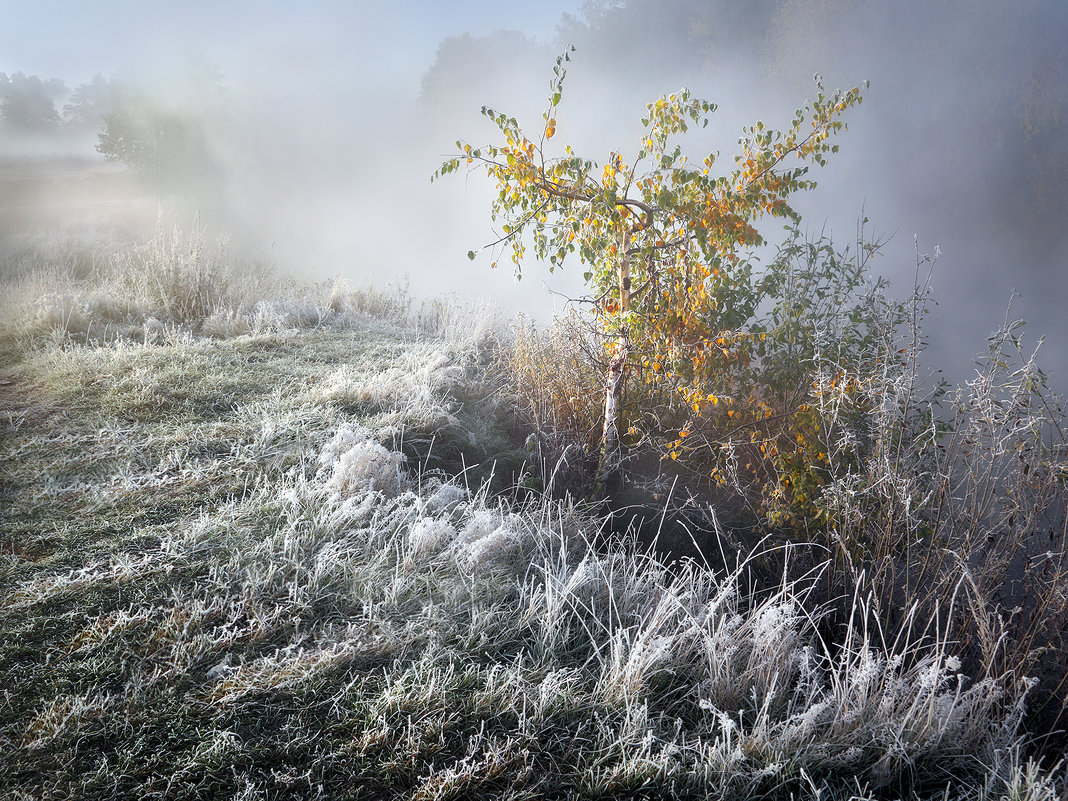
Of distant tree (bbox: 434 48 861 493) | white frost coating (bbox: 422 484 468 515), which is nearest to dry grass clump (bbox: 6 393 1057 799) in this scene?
white frost coating (bbox: 422 484 468 515)

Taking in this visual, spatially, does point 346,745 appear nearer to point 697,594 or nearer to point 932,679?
point 697,594

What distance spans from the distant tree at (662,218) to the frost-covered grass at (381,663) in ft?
3.95

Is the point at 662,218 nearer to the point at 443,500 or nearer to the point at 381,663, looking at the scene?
the point at 443,500

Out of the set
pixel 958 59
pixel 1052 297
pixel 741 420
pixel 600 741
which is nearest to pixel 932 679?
pixel 600 741

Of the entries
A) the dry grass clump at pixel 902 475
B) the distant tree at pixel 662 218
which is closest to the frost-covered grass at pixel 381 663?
the dry grass clump at pixel 902 475

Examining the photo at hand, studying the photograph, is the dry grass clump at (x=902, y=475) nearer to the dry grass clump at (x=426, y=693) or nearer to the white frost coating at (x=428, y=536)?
the dry grass clump at (x=426, y=693)

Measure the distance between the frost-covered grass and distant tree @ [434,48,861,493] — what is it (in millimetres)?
1205

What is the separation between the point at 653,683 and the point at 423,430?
2.09 metres

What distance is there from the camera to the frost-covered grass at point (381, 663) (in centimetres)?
120

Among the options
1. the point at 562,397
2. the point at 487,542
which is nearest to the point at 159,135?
the point at 562,397

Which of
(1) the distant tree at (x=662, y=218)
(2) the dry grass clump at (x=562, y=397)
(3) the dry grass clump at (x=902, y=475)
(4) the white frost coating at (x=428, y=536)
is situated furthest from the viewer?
(2) the dry grass clump at (x=562, y=397)

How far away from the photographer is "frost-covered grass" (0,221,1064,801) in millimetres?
1202

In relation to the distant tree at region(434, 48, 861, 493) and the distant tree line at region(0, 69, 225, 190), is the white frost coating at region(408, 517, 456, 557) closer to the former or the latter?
the distant tree at region(434, 48, 861, 493)

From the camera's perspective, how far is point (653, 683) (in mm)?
1532
